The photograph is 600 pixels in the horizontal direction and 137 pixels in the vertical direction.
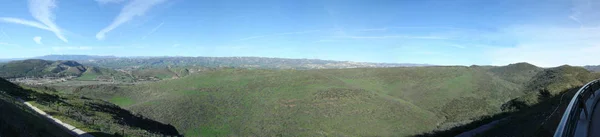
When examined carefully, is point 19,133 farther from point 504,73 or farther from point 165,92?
point 504,73

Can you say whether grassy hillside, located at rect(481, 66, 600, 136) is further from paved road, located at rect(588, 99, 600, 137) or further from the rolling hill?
the rolling hill

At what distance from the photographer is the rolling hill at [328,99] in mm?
51719

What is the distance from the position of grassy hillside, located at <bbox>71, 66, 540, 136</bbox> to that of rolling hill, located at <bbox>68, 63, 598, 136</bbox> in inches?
7.0

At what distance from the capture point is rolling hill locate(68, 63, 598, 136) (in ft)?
170

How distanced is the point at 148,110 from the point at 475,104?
67.0 m

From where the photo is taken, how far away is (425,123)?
5216cm

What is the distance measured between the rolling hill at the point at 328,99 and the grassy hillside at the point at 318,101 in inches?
7.0

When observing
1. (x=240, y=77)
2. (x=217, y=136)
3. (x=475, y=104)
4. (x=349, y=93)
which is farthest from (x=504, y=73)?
(x=217, y=136)

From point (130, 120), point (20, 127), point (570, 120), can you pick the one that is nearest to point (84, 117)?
point (130, 120)

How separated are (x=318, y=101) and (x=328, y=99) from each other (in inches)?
94.5

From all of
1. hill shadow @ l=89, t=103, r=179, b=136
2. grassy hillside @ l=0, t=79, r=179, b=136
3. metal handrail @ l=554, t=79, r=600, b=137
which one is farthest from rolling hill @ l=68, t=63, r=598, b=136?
metal handrail @ l=554, t=79, r=600, b=137

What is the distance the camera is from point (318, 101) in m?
64.0

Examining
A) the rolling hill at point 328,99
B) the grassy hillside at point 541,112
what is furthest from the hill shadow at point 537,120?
the rolling hill at point 328,99

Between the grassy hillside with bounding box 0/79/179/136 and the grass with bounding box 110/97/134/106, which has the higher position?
the grassy hillside with bounding box 0/79/179/136
